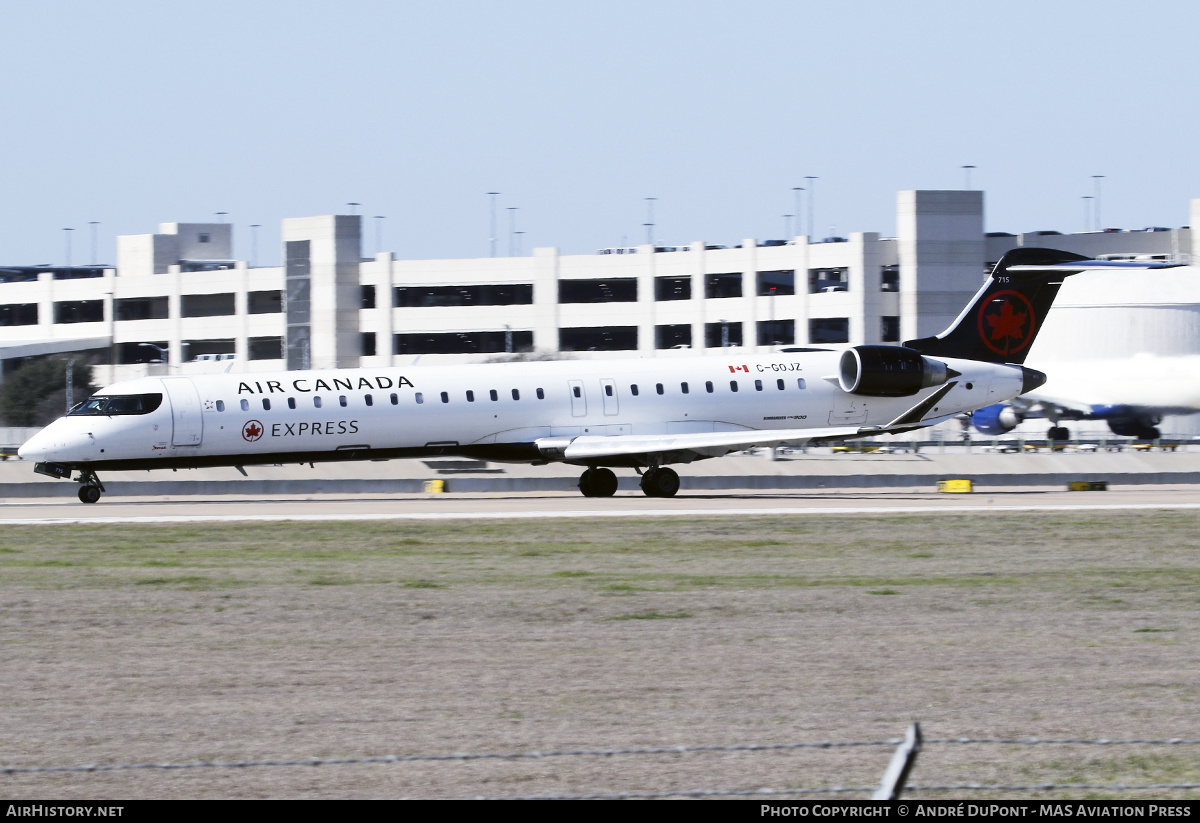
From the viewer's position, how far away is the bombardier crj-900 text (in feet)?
102

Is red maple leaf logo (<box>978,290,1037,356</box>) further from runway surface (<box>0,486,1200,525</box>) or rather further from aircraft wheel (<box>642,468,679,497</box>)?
aircraft wheel (<box>642,468,679,497</box>)

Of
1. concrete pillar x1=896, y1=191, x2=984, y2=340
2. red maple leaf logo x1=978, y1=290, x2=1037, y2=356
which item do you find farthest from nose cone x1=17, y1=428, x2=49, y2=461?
concrete pillar x1=896, y1=191, x2=984, y2=340

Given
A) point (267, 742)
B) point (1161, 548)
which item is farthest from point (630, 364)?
point (267, 742)

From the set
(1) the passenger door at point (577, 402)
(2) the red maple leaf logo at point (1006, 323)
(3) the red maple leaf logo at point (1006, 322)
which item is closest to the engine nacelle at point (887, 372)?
(3) the red maple leaf logo at point (1006, 322)

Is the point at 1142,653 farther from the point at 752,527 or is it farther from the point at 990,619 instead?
the point at 752,527

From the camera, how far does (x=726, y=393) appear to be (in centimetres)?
3412

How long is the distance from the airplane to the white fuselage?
58.7 ft

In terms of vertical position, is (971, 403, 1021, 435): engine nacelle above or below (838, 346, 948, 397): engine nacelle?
below

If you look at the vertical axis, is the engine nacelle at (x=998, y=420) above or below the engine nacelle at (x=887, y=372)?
below

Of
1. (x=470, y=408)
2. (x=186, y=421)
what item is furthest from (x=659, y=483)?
(x=186, y=421)

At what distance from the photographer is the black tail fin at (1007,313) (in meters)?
36.4

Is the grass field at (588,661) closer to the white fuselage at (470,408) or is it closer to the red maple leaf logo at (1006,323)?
the white fuselage at (470,408)

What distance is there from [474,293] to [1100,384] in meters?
51.0

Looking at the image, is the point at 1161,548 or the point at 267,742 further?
the point at 1161,548
